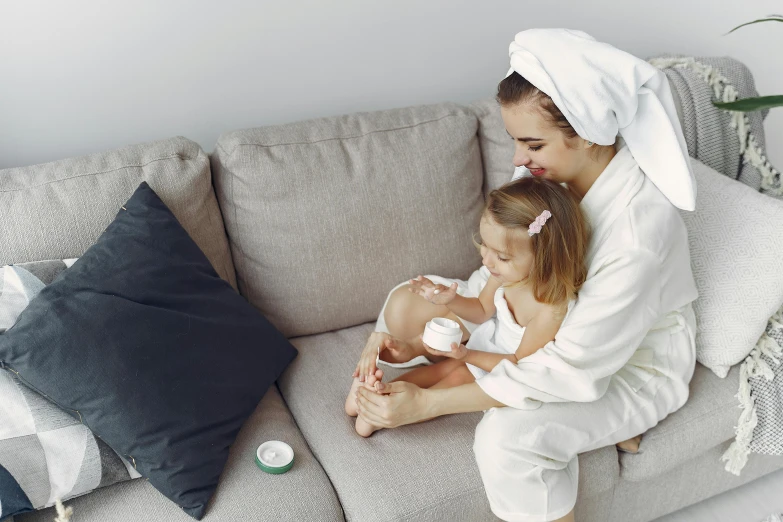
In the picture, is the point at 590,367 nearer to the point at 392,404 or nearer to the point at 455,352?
the point at 455,352

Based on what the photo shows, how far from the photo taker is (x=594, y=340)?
5.11 ft

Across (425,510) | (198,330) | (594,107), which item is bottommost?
(425,510)

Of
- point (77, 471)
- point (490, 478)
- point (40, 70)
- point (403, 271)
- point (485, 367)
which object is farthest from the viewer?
point (403, 271)

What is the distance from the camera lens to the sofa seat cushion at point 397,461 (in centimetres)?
151

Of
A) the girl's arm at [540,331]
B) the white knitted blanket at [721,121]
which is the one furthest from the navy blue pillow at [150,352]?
the white knitted blanket at [721,121]

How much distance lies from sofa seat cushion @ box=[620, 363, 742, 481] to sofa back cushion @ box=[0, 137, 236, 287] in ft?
3.62

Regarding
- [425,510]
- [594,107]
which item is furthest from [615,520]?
[594,107]

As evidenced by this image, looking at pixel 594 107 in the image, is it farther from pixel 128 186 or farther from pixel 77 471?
pixel 77 471

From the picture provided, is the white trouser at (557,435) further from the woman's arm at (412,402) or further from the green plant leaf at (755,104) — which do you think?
the green plant leaf at (755,104)

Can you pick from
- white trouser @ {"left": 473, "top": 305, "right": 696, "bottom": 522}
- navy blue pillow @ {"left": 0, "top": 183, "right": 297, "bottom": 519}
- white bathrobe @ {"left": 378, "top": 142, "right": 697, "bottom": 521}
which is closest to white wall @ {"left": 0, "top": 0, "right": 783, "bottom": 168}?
navy blue pillow @ {"left": 0, "top": 183, "right": 297, "bottom": 519}

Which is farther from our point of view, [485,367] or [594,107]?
[485,367]

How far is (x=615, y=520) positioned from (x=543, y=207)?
80cm

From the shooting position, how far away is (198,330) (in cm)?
161

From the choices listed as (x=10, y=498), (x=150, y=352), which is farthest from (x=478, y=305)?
(x=10, y=498)
